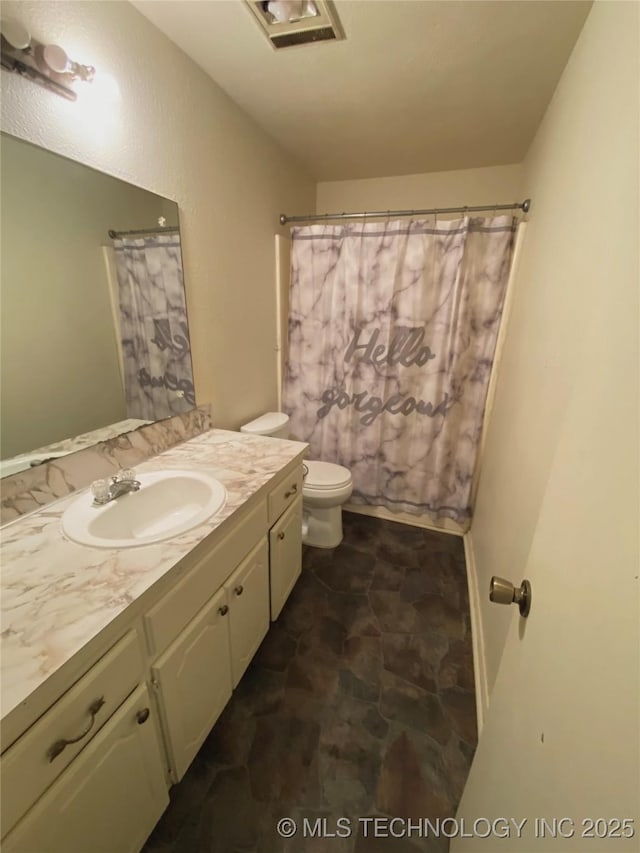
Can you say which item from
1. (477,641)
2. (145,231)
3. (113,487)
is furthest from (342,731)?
(145,231)

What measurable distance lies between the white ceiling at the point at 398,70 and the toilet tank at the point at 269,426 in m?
1.56

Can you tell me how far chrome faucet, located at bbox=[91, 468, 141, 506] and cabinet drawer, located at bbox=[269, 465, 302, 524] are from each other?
475mm

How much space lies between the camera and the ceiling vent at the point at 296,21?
1.07 m

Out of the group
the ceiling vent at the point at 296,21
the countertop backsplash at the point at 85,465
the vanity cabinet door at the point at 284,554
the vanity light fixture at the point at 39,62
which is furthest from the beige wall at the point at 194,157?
the vanity cabinet door at the point at 284,554

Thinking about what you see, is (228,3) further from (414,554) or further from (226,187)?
(414,554)

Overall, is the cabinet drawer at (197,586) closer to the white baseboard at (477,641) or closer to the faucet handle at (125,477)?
the faucet handle at (125,477)

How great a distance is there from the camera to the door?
0.32 m

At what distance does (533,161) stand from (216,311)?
179 cm

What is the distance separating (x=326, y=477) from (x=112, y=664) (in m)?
1.41

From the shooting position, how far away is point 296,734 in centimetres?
119

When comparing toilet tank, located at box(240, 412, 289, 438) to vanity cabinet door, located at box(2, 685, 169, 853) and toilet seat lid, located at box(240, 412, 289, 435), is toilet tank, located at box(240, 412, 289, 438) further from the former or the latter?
vanity cabinet door, located at box(2, 685, 169, 853)

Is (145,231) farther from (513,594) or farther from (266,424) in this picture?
(513,594)

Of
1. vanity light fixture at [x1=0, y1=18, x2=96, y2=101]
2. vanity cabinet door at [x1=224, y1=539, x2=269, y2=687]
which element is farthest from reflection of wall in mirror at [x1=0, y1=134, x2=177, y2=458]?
vanity cabinet door at [x1=224, y1=539, x2=269, y2=687]

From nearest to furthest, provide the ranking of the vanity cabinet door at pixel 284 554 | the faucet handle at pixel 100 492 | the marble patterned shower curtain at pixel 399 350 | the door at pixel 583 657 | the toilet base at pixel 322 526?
the door at pixel 583 657 → the faucet handle at pixel 100 492 → the vanity cabinet door at pixel 284 554 → the marble patterned shower curtain at pixel 399 350 → the toilet base at pixel 322 526
